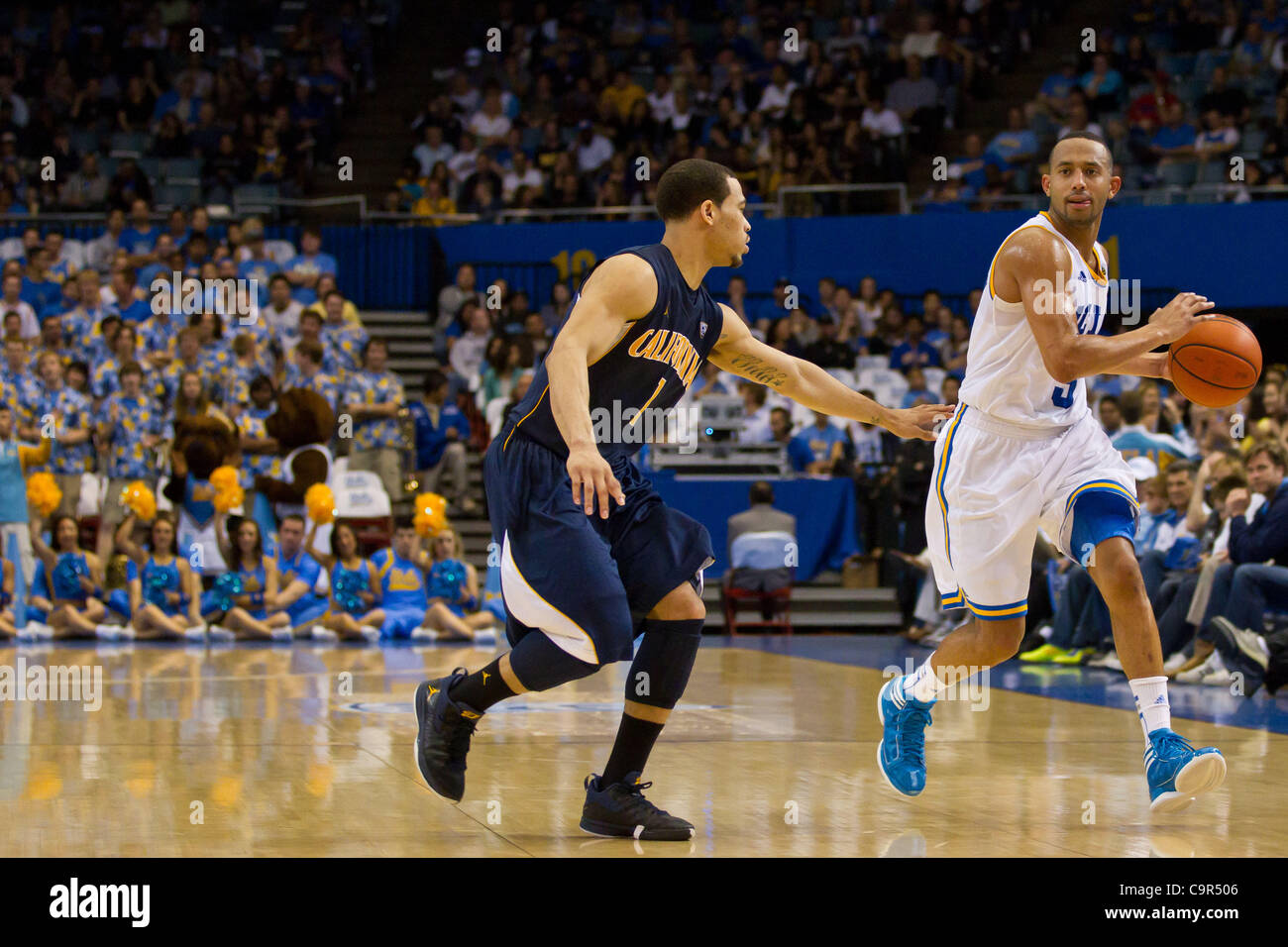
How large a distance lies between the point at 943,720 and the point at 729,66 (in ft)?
44.6

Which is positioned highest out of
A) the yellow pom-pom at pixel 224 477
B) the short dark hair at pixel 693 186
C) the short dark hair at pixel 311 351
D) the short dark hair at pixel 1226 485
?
the short dark hair at pixel 693 186

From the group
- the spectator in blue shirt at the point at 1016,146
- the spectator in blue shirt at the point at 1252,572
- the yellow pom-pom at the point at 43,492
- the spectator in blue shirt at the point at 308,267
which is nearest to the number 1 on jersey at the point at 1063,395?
the spectator in blue shirt at the point at 1252,572

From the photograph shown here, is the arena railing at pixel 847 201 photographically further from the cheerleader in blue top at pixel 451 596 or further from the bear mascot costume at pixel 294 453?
the cheerleader in blue top at pixel 451 596

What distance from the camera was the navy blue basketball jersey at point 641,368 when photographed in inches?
177

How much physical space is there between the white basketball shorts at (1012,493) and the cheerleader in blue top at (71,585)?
8.89m

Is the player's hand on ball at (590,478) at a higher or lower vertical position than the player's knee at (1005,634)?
higher

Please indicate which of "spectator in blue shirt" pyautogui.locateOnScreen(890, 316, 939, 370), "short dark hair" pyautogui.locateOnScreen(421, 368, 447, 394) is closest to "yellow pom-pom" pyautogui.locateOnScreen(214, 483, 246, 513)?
"short dark hair" pyautogui.locateOnScreen(421, 368, 447, 394)

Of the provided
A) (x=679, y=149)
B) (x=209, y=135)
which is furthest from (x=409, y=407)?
(x=209, y=135)

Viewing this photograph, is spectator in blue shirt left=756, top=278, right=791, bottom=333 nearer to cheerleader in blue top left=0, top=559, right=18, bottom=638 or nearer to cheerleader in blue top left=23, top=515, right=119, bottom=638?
cheerleader in blue top left=23, top=515, right=119, bottom=638

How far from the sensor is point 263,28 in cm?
2133

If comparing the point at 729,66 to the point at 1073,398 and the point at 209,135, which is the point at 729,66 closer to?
the point at 209,135

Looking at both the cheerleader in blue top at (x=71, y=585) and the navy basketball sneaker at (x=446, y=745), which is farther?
the cheerleader in blue top at (x=71, y=585)

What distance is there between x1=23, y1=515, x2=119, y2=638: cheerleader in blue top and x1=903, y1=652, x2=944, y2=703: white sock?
8633 millimetres

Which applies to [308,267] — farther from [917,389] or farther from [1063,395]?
[1063,395]
